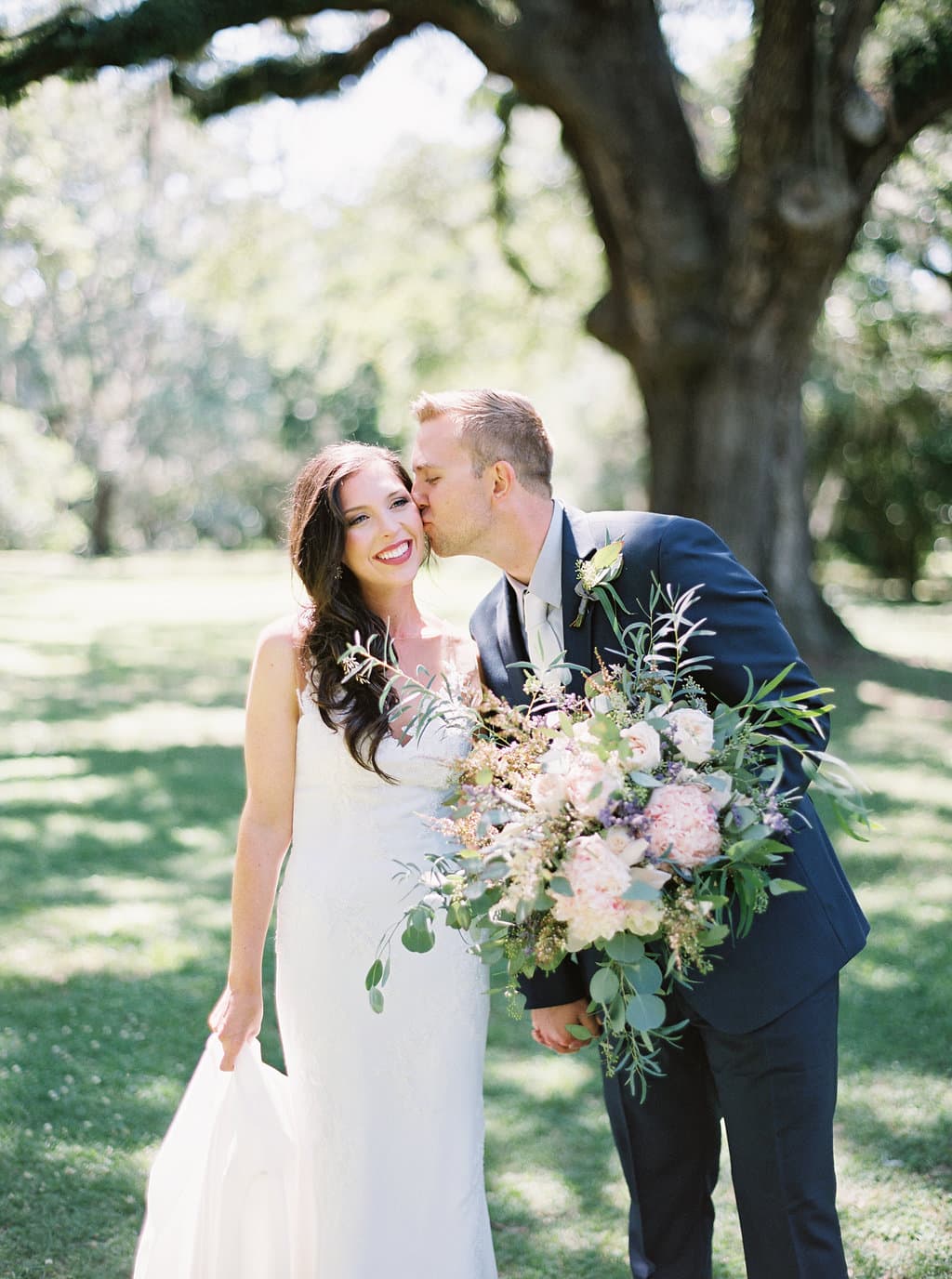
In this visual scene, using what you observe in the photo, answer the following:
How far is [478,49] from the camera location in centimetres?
1002

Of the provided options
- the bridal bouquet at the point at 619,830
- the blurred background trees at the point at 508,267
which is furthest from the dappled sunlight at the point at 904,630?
the bridal bouquet at the point at 619,830

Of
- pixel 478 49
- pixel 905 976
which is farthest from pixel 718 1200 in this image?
pixel 478 49

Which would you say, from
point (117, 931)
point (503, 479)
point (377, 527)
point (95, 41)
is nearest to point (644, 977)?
point (503, 479)

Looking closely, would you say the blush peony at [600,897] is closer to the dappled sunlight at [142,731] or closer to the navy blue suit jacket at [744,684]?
the navy blue suit jacket at [744,684]

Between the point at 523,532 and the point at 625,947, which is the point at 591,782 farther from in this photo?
the point at 523,532

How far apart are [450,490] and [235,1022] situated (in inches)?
56.0

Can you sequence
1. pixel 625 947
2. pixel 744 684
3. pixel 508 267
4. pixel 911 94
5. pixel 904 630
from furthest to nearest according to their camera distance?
pixel 904 630 → pixel 508 267 → pixel 911 94 → pixel 744 684 → pixel 625 947

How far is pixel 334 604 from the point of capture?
3121 millimetres

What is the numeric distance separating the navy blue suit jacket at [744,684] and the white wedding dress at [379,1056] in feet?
2.10

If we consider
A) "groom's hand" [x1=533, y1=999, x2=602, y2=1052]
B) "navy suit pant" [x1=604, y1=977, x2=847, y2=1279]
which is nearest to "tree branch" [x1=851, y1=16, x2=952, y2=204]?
"groom's hand" [x1=533, y1=999, x2=602, y2=1052]

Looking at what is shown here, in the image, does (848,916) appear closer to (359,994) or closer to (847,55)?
(359,994)

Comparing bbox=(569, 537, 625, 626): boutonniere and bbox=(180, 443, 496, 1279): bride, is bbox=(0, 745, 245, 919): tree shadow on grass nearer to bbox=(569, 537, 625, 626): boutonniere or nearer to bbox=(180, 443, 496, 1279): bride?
bbox=(180, 443, 496, 1279): bride

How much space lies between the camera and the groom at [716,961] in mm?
2594

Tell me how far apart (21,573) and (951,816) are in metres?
27.4
